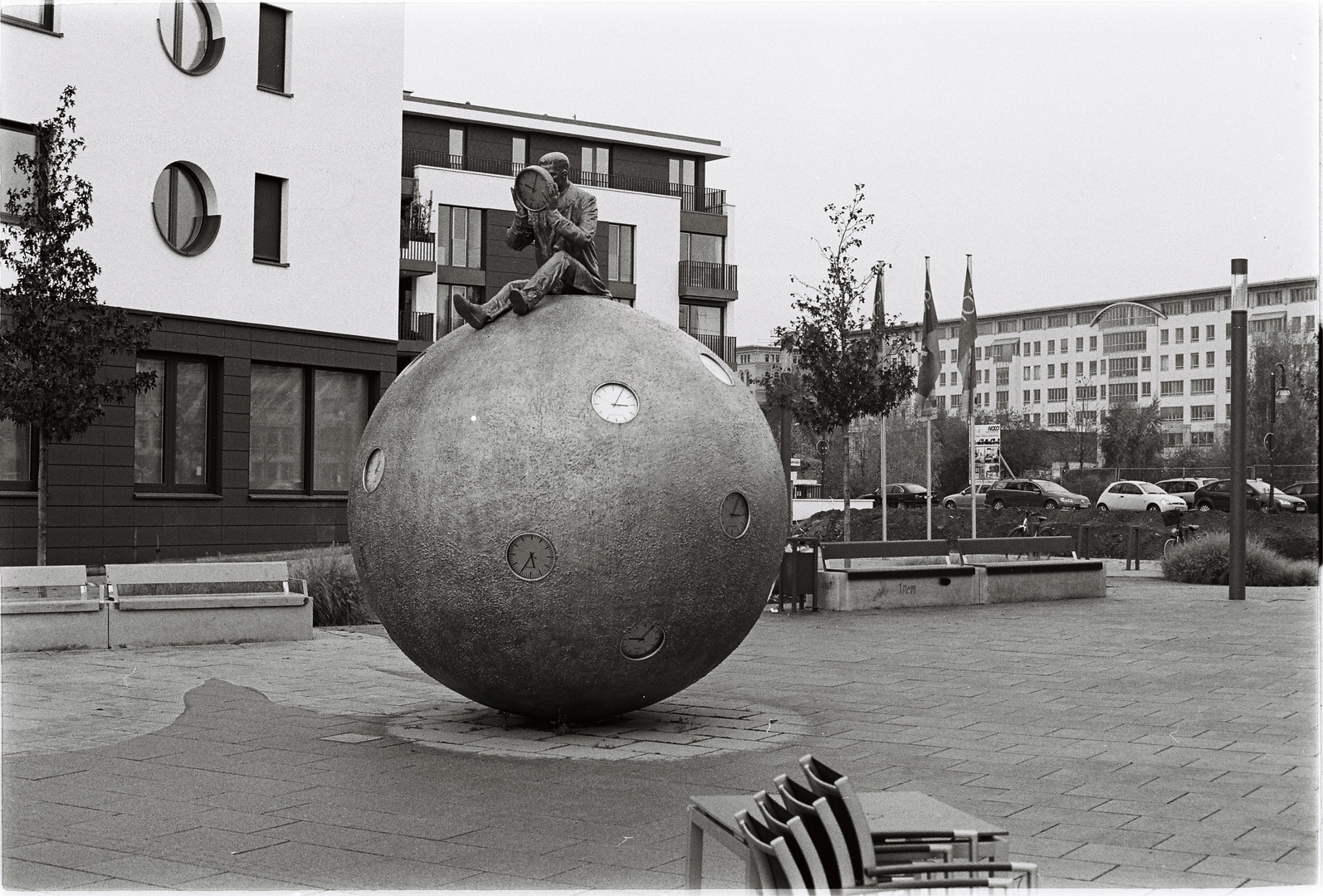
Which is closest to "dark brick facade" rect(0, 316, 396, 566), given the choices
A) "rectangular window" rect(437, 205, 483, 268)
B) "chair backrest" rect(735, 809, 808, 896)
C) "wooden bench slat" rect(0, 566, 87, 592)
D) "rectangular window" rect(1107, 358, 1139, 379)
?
"wooden bench slat" rect(0, 566, 87, 592)

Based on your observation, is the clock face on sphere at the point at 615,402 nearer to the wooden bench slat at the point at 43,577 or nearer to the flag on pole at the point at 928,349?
the wooden bench slat at the point at 43,577

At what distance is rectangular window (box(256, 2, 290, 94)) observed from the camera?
27.1 metres

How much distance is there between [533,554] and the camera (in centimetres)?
859

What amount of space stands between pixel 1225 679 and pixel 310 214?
1988 cm

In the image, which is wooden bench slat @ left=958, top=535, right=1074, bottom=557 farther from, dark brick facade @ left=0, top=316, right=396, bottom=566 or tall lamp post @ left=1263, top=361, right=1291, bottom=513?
tall lamp post @ left=1263, top=361, right=1291, bottom=513

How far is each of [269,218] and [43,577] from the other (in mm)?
13635

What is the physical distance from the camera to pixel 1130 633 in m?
16.8

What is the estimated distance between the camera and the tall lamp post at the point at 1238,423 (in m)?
21.1

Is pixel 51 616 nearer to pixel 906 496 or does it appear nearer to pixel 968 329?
pixel 968 329

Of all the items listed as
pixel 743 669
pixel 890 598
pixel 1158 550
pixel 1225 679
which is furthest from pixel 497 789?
pixel 1158 550

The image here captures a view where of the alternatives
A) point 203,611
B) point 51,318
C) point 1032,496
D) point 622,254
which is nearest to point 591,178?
point 622,254

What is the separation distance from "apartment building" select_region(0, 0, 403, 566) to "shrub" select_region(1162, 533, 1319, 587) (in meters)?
15.6

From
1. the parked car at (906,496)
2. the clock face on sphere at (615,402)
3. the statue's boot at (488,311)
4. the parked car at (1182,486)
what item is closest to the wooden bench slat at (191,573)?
the statue's boot at (488,311)

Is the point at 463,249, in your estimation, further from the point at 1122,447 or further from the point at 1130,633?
the point at 1130,633
